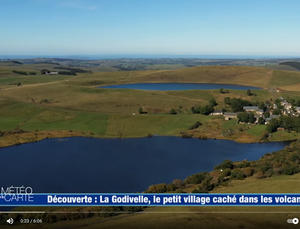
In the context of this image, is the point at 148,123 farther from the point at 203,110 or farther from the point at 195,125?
the point at 203,110

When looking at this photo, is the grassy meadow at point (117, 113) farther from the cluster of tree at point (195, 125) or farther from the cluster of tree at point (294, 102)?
the cluster of tree at point (294, 102)

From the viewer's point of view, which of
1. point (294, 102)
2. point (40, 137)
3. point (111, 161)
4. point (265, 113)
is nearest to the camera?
point (111, 161)

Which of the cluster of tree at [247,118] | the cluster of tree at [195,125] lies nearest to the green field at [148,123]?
the cluster of tree at [195,125]

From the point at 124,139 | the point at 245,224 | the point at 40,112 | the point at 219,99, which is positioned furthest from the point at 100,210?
the point at 219,99

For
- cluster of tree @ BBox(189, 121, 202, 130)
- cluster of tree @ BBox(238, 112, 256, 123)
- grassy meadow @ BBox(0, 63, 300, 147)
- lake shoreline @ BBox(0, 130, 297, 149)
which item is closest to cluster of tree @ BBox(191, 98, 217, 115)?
grassy meadow @ BBox(0, 63, 300, 147)

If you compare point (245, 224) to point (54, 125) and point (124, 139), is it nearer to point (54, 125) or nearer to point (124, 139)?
point (124, 139)

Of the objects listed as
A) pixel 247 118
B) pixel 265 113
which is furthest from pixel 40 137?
pixel 265 113
